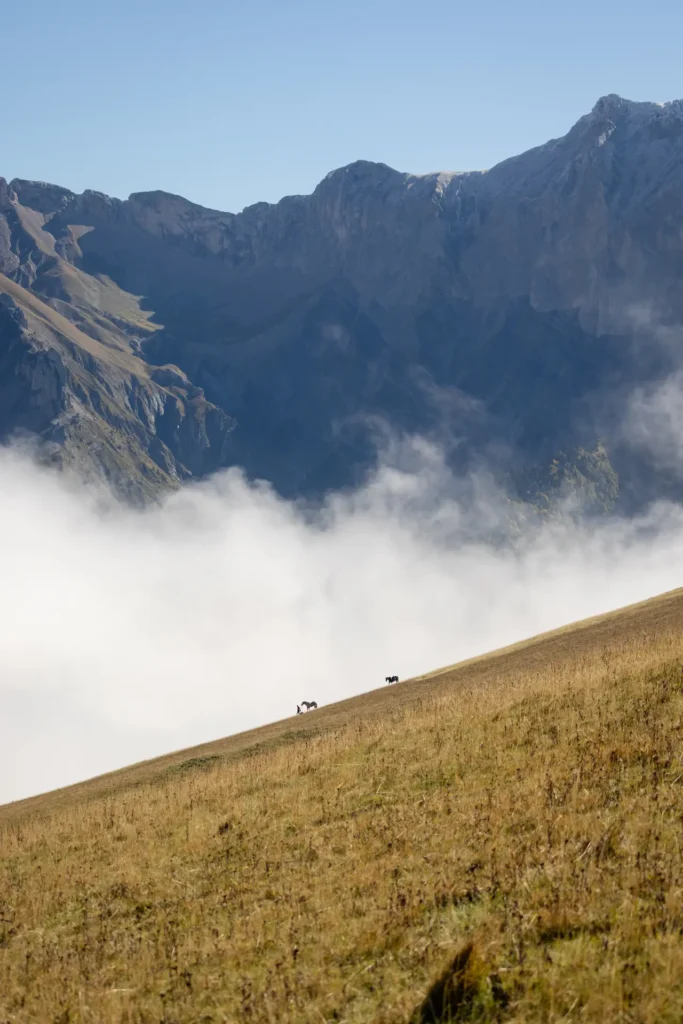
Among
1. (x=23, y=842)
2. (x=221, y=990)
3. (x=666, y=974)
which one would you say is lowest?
(x=666, y=974)

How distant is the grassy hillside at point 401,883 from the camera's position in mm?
10328

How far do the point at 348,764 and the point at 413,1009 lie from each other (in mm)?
11346

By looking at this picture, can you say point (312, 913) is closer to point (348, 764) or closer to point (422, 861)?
point (422, 861)

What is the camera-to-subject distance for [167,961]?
512 inches

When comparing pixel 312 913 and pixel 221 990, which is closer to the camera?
pixel 221 990

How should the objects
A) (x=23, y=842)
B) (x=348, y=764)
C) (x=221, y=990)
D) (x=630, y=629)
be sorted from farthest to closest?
(x=630, y=629)
(x=23, y=842)
(x=348, y=764)
(x=221, y=990)

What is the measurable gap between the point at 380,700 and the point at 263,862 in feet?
113

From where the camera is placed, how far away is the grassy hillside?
1033cm

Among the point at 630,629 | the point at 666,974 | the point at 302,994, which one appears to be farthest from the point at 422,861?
the point at 630,629

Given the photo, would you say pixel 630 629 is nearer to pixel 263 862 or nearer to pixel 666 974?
pixel 263 862

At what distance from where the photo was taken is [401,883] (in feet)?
43.7

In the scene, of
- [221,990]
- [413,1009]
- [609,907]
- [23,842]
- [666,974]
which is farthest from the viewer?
[23,842]

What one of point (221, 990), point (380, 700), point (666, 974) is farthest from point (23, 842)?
point (380, 700)

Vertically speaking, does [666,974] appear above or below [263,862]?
below
